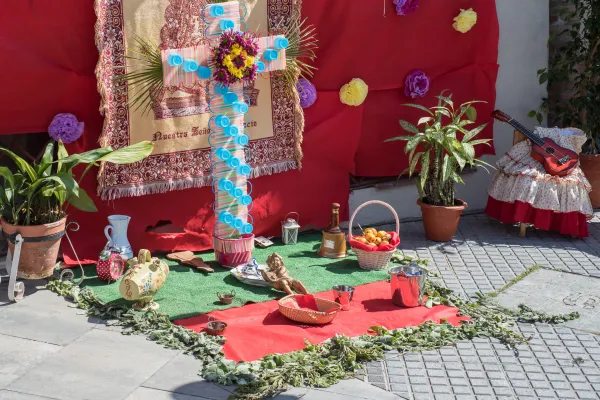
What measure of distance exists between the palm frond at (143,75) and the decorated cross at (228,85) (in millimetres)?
233

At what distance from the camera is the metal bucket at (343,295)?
587 centimetres

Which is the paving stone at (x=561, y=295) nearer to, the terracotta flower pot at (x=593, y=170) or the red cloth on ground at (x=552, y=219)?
the red cloth on ground at (x=552, y=219)

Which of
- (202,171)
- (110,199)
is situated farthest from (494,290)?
(110,199)

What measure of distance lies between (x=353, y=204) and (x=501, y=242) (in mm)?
1446

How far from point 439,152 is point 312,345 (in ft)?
9.41

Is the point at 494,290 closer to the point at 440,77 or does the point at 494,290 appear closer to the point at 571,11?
the point at 440,77

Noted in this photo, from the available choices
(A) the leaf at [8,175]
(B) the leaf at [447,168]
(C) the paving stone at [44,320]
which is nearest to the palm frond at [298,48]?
(B) the leaf at [447,168]

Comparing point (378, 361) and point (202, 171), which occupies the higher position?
point (202, 171)

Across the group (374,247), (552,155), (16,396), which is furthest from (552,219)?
(16,396)

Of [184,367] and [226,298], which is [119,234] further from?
[184,367]

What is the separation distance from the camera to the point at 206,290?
20.4 feet

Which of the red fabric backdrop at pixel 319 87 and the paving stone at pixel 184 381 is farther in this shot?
the red fabric backdrop at pixel 319 87

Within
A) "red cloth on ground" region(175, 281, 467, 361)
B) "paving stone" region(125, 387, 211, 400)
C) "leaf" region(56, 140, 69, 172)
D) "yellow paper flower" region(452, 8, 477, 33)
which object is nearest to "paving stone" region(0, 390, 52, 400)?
"paving stone" region(125, 387, 211, 400)

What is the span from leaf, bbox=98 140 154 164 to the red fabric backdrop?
56 centimetres
